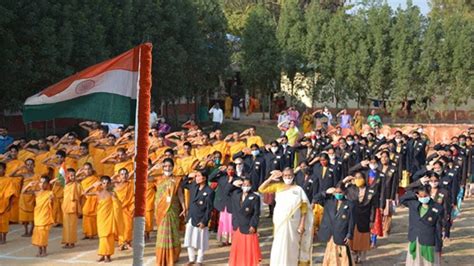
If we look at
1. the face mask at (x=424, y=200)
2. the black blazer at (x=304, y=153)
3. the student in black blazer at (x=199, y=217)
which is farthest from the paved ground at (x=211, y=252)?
the black blazer at (x=304, y=153)

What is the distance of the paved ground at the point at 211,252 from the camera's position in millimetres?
11672

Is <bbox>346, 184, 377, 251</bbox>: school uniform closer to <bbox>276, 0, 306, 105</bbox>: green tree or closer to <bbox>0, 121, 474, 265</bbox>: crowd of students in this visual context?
<bbox>0, 121, 474, 265</bbox>: crowd of students

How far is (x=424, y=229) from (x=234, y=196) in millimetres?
2988

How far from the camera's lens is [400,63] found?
31.5 meters

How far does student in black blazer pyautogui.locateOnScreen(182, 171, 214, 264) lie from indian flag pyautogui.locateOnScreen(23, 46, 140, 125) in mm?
5241

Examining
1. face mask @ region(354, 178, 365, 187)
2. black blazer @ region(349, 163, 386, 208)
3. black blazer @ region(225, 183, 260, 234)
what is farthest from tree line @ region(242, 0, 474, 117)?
black blazer @ region(225, 183, 260, 234)

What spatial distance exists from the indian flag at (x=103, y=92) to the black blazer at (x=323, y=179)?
24.5ft

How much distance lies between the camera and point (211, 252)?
12.3m

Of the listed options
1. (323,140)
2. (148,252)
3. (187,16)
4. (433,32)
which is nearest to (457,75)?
(433,32)

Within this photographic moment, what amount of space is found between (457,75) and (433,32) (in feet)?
7.76

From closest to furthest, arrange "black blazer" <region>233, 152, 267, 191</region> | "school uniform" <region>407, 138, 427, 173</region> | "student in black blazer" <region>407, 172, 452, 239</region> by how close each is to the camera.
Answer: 1. "student in black blazer" <region>407, 172, 452, 239</region>
2. "black blazer" <region>233, 152, 267, 191</region>
3. "school uniform" <region>407, 138, 427, 173</region>

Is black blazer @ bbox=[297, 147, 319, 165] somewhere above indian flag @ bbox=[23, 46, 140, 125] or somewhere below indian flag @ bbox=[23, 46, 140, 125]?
below

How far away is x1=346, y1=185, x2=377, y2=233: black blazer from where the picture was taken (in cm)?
1130

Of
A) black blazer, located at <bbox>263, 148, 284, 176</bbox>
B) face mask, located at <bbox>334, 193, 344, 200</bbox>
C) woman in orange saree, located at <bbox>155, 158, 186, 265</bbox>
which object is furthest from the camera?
black blazer, located at <bbox>263, 148, 284, 176</bbox>
